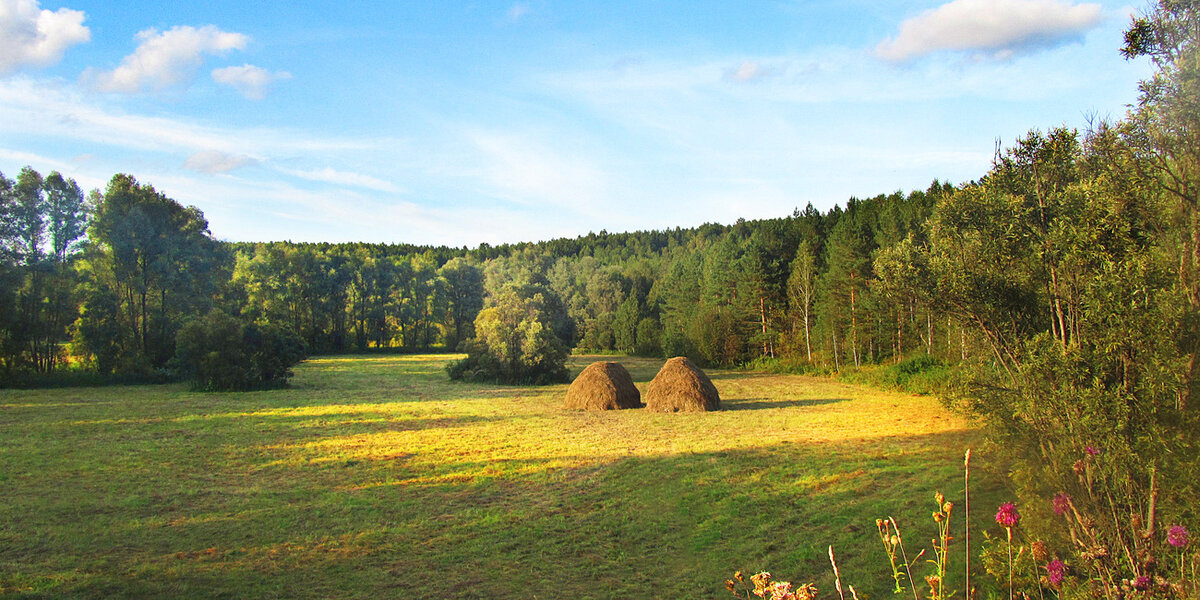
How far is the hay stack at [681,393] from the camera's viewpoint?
65.2 ft

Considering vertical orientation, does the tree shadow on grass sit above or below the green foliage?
below

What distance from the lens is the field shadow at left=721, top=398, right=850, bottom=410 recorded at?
2098 cm

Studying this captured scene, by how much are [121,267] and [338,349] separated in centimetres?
2833

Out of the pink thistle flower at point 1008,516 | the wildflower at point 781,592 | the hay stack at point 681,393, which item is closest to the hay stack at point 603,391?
the hay stack at point 681,393

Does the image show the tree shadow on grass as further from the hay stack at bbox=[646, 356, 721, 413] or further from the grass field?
the hay stack at bbox=[646, 356, 721, 413]

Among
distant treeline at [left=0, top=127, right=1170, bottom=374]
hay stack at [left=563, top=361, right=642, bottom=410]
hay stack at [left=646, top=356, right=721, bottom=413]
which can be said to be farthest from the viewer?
hay stack at [left=563, top=361, right=642, bottom=410]

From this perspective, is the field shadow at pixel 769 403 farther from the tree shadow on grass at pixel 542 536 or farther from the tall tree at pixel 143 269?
the tall tree at pixel 143 269

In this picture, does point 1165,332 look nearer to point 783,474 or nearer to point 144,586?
point 783,474

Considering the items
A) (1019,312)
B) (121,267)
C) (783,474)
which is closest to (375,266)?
(121,267)

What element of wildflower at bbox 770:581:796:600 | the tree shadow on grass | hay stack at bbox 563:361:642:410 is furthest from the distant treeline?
hay stack at bbox 563:361:642:410

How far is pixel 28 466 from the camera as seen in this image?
11.9 metres

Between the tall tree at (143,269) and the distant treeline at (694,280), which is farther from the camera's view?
the tall tree at (143,269)

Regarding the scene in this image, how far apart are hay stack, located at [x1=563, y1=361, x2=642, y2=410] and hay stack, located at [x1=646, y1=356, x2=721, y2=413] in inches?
34.2

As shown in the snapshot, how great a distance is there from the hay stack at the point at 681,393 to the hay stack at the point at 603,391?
0.87 metres
